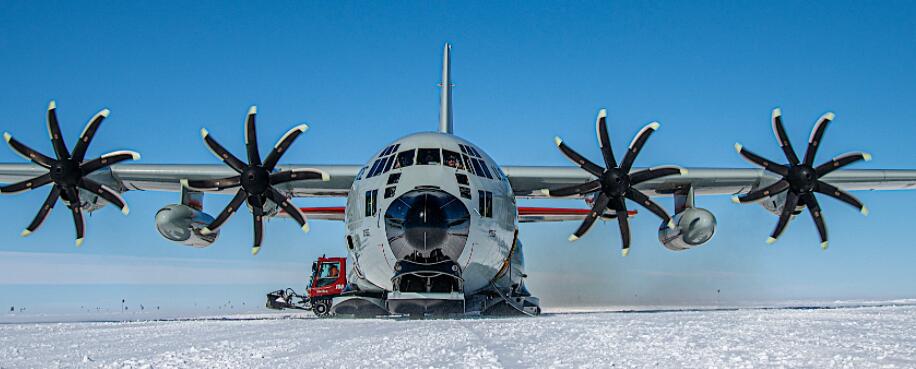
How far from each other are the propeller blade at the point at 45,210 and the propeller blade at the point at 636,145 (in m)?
13.8

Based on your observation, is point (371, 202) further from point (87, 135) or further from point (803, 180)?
point (803, 180)

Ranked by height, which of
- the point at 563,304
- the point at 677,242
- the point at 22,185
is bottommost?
the point at 563,304

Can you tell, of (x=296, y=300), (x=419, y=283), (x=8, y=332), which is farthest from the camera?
(x=296, y=300)

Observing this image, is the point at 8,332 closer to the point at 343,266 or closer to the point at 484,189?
the point at 484,189

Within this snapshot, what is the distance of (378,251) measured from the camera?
14.0 metres

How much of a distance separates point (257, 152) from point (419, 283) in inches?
228

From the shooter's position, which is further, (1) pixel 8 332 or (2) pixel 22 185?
(2) pixel 22 185

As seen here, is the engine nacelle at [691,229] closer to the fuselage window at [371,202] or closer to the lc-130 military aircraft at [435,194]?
the lc-130 military aircraft at [435,194]

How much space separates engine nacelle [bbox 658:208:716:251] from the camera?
17406 mm

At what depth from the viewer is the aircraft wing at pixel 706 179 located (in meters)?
19.0

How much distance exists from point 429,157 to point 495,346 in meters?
7.52

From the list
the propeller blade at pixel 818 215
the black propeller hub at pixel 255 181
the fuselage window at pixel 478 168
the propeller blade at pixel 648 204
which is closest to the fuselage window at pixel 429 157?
the fuselage window at pixel 478 168

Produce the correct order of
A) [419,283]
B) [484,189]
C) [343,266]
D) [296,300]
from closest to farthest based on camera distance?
[419,283]
[484,189]
[343,266]
[296,300]

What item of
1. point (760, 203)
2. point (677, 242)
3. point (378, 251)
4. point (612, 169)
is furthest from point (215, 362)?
point (760, 203)
